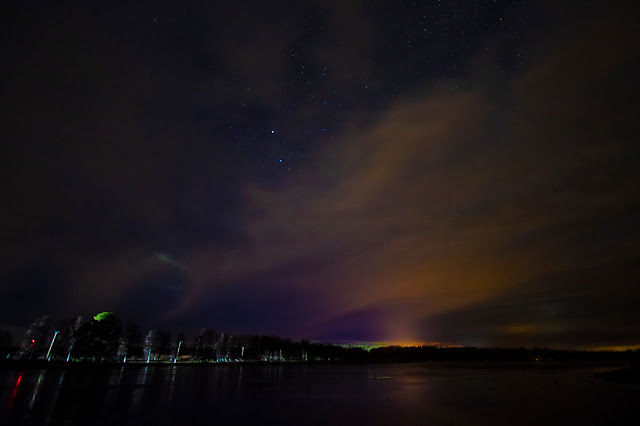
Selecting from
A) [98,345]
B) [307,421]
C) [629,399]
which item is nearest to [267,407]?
[307,421]

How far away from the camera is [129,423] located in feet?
81.0

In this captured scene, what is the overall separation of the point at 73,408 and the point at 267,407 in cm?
1680

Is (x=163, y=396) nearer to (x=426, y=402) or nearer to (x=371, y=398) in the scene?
(x=371, y=398)

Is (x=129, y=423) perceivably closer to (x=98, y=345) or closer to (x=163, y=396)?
(x=163, y=396)

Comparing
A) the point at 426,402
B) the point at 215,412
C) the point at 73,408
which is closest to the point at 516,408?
the point at 426,402

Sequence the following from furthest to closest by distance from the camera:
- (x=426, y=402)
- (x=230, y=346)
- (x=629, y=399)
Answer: (x=230, y=346)
(x=629, y=399)
(x=426, y=402)

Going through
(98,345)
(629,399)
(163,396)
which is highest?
(98,345)

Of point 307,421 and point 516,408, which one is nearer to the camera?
point 307,421

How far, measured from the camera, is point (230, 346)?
600 ft

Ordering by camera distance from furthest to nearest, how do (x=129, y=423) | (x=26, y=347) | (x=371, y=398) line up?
(x=26, y=347), (x=371, y=398), (x=129, y=423)

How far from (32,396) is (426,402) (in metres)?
41.8

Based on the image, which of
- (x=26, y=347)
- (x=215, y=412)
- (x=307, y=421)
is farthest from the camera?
(x=26, y=347)

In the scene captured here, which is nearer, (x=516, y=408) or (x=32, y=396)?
(x=32, y=396)

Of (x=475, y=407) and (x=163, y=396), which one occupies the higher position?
(x=163, y=396)
